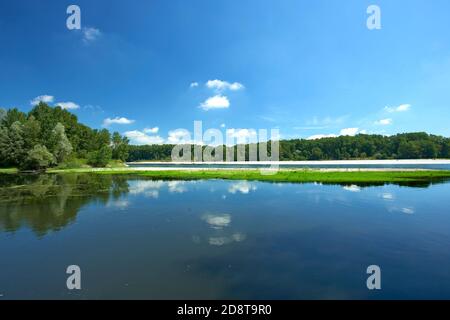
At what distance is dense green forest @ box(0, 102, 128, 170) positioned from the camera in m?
85.9

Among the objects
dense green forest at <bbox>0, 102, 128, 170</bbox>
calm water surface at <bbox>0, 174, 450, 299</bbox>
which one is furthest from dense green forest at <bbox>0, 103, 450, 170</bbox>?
calm water surface at <bbox>0, 174, 450, 299</bbox>

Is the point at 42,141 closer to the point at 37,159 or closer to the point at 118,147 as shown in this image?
the point at 37,159

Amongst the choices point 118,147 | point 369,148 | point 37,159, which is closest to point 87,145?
point 118,147

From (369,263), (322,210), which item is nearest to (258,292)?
(369,263)

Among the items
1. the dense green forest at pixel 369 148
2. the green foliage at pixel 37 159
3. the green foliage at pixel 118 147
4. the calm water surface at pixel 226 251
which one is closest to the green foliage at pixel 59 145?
the green foliage at pixel 37 159

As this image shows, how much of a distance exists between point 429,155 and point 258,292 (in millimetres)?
186985

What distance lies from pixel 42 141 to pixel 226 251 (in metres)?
107

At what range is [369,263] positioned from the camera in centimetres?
1014

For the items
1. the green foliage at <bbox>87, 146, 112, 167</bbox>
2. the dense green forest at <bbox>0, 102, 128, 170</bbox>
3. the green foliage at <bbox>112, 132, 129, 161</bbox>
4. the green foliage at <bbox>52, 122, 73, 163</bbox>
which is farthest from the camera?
the green foliage at <bbox>112, 132, 129, 161</bbox>

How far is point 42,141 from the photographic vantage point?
9275 cm

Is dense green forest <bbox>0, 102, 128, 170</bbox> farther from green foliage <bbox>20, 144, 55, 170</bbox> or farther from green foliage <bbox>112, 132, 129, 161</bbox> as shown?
green foliage <bbox>112, 132, 129, 161</bbox>

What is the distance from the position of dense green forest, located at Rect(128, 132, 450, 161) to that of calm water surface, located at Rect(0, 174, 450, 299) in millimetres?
154728

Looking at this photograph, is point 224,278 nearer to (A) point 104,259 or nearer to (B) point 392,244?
(A) point 104,259

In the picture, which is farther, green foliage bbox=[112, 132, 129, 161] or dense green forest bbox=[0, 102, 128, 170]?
green foliage bbox=[112, 132, 129, 161]
